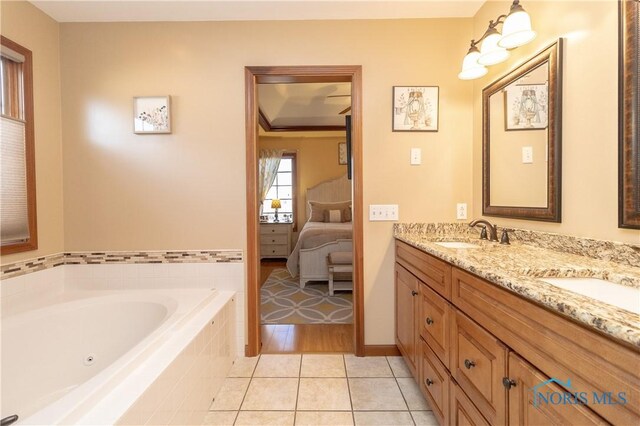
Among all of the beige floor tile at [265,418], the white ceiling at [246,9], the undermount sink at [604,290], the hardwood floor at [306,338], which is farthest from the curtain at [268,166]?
the undermount sink at [604,290]

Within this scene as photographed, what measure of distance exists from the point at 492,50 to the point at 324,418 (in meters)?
2.23

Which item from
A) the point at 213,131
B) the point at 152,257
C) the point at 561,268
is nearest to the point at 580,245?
the point at 561,268

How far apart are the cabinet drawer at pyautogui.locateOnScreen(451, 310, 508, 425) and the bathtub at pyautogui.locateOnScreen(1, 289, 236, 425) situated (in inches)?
46.9

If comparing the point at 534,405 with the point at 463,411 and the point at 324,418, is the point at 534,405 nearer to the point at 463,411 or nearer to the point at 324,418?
the point at 463,411

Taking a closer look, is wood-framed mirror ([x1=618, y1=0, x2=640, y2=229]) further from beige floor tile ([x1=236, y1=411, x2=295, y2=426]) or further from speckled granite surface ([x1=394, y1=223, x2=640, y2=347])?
beige floor tile ([x1=236, y1=411, x2=295, y2=426])

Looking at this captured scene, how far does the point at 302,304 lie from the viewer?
316cm

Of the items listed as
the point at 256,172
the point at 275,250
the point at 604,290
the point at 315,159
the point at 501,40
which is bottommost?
the point at 275,250

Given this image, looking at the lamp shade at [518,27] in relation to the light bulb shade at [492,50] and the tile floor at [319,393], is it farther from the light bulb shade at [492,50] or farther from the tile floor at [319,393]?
the tile floor at [319,393]

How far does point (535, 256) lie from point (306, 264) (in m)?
2.69

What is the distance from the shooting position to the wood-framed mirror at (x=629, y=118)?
1.02 meters

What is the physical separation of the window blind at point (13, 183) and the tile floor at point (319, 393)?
5.38 ft

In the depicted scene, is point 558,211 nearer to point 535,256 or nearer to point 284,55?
point 535,256

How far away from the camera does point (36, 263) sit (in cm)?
191

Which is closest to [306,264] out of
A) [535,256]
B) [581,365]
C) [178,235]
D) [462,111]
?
[178,235]
